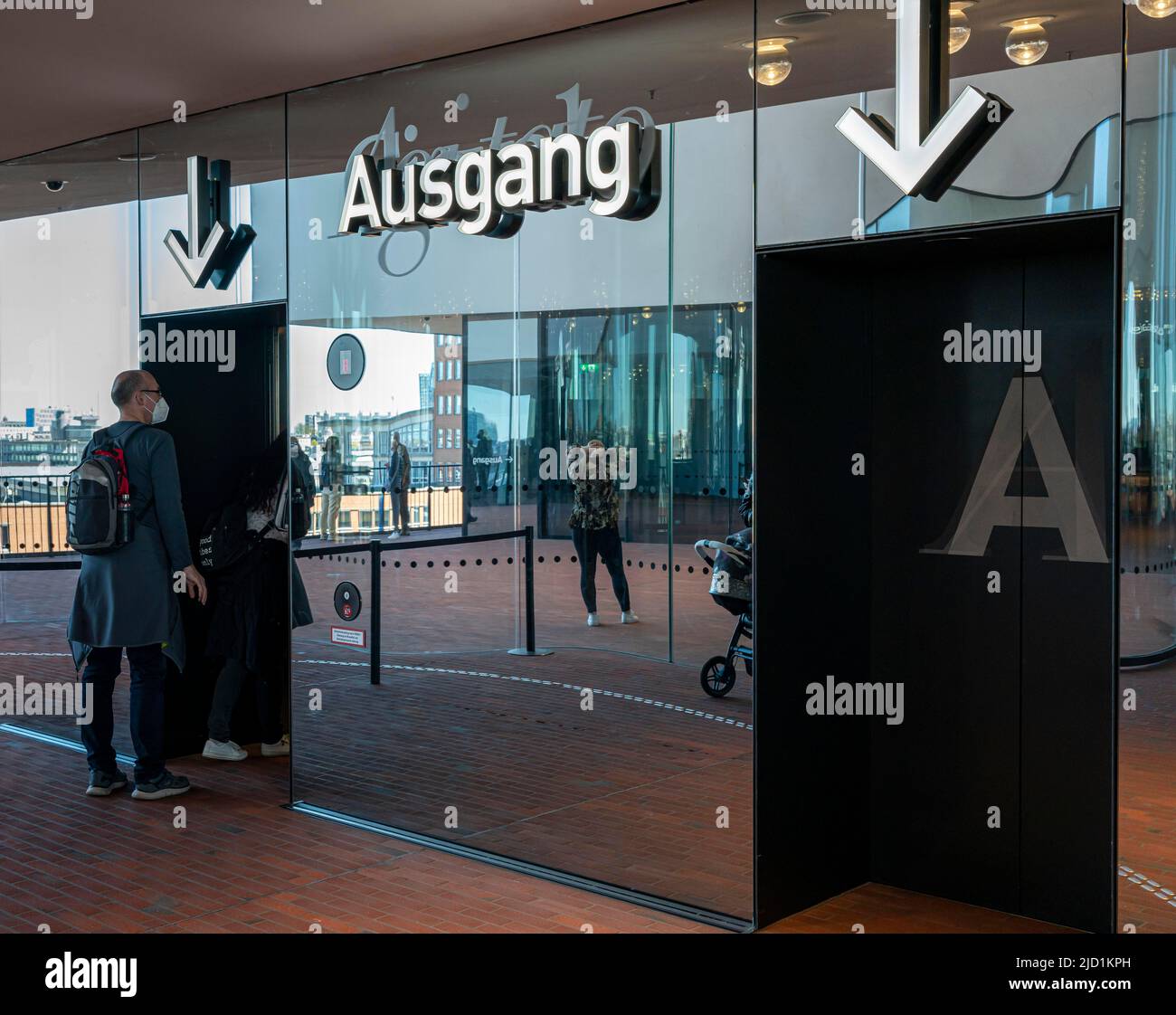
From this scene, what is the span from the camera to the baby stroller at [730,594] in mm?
4941

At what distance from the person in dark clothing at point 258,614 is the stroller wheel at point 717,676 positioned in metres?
2.94

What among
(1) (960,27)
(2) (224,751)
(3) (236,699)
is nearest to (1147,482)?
(1) (960,27)

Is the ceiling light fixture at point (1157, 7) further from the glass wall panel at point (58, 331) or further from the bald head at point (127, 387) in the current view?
the glass wall panel at point (58, 331)

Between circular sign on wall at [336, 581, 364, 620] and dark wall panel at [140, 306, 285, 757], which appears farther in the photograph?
dark wall panel at [140, 306, 285, 757]

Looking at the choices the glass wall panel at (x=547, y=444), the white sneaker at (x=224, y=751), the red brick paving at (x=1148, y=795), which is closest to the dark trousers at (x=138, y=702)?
the glass wall panel at (x=547, y=444)

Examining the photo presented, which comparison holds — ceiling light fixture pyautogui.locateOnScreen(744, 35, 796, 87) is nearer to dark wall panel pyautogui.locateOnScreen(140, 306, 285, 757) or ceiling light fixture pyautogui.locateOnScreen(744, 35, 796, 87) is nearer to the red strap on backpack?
the red strap on backpack

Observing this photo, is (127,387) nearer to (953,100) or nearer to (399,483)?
(399,483)

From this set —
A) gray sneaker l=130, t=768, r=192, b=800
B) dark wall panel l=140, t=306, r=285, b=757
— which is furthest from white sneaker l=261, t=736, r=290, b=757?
gray sneaker l=130, t=768, r=192, b=800

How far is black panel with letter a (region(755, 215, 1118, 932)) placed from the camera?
482 cm

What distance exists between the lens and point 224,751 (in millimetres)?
7512

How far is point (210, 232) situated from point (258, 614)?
7.17 feet

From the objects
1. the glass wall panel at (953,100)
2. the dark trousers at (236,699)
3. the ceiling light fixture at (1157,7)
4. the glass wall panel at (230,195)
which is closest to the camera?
the glass wall panel at (953,100)
